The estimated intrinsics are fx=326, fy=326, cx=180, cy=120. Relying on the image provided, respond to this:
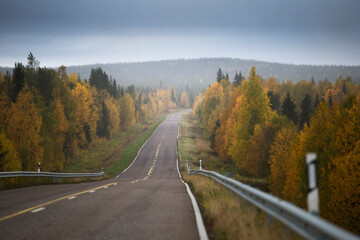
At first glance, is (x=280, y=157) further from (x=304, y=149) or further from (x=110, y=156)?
(x=110, y=156)

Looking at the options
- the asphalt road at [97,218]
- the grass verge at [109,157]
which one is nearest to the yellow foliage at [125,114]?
the grass verge at [109,157]

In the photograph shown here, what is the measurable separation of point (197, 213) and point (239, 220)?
8.34 feet

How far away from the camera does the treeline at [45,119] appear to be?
37.2m

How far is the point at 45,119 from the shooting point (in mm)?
45281

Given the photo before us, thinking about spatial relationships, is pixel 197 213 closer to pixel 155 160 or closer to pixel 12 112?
pixel 12 112

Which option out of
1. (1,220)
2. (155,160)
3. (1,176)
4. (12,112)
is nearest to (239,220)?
(1,220)

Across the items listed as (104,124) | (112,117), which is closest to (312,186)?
(104,124)

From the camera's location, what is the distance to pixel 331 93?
122250 millimetres

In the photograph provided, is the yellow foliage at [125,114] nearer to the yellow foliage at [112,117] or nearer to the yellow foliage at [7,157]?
the yellow foliage at [112,117]

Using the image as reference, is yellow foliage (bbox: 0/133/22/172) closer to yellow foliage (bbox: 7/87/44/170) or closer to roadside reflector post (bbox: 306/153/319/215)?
yellow foliage (bbox: 7/87/44/170)

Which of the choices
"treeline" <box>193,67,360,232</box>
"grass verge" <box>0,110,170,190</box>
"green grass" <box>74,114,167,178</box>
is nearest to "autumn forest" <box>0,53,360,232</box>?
"treeline" <box>193,67,360,232</box>

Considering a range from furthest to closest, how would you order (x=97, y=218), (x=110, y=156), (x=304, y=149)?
(x=110, y=156) < (x=304, y=149) < (x=97, y=218)

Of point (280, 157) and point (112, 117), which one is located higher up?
point (112, 117)

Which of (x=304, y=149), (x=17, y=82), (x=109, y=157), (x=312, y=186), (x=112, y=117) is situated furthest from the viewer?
(x=112, y=117)
